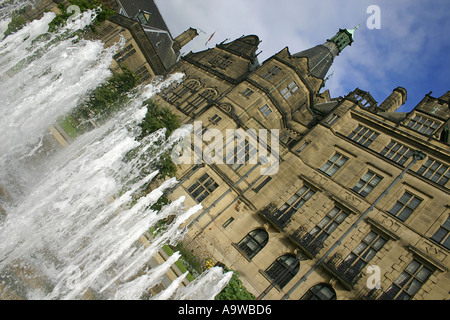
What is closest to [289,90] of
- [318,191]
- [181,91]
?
[318,191]

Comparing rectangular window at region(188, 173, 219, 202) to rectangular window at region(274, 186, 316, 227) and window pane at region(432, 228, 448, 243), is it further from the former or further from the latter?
window pane at region(432, 228, 448, 243)

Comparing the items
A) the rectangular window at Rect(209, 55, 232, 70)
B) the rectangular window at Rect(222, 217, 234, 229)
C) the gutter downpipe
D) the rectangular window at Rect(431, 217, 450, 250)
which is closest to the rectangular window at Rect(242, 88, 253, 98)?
the rectangular window at Rect(209, 55, 232, 70)

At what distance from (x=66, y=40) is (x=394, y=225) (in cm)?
3532

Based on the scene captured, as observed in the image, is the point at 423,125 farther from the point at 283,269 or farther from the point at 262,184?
the point at 283,269

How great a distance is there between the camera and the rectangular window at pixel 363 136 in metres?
27.0

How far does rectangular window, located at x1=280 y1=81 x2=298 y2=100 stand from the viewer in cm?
3206

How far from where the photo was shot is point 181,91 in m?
36.5

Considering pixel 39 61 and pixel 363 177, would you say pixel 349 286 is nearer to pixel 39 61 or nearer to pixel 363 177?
pixel 363 177

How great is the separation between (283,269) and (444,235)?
11.4 metres

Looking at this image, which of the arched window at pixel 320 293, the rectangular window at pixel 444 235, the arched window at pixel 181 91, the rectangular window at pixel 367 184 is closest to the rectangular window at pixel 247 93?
the arched window at pixel 181 91

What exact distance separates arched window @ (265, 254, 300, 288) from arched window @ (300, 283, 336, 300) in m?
1.54

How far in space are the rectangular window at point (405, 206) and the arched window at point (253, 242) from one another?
9967 mm

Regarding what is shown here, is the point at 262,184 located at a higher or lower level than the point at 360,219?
lower

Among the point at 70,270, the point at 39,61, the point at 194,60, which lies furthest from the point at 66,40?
the point at 70,270
